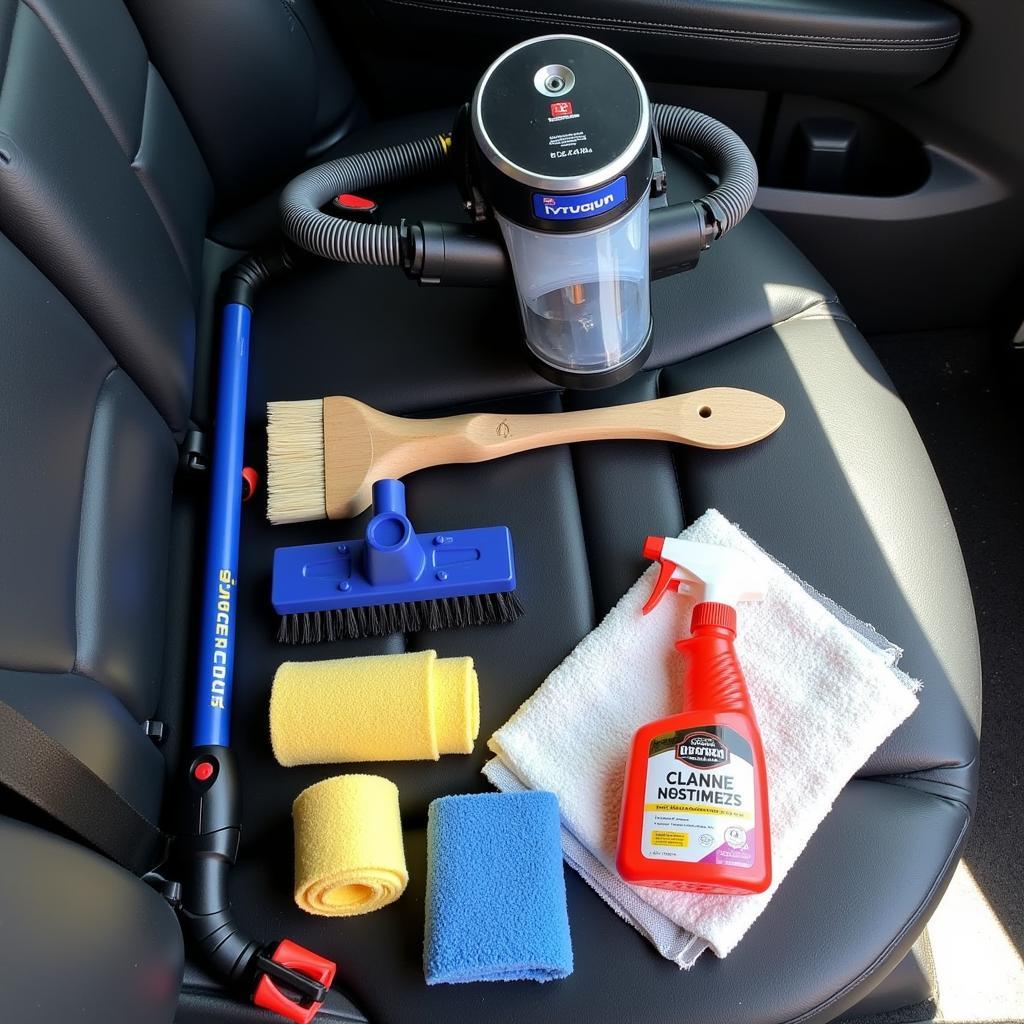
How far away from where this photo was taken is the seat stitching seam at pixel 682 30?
118 cm

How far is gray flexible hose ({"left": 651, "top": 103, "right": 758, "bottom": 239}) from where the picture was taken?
3.42 feet

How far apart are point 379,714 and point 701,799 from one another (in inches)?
11.1

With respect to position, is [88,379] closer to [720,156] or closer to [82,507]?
[82,507]

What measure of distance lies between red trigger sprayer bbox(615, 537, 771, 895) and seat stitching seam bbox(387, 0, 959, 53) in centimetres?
66

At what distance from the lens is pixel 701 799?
0.85 meters

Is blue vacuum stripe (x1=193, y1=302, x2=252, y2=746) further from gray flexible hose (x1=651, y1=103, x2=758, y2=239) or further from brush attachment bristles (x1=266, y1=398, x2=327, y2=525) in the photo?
gray flexible hose (x1=651, y1=103, x2=758, y2=239)

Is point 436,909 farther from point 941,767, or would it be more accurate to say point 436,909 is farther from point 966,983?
point 966,983

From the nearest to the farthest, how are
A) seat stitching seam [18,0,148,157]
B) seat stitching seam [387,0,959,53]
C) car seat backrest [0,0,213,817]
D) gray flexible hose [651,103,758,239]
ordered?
car seat backrest [0,0,213,817], seat stitching seam [18,0,148,157], gray flexible hose [651,103,758,239], seat stitching seam [387,0,959,53]

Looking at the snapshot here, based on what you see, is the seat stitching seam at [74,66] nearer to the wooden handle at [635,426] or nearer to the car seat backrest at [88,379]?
the car seat backrest at [88,379]

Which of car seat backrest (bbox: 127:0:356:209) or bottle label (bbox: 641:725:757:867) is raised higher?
car seat backrest (bbox: 127:0:356:209)

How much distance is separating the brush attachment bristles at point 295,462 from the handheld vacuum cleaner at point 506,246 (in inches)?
1.6

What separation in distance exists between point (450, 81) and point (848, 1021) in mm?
1257

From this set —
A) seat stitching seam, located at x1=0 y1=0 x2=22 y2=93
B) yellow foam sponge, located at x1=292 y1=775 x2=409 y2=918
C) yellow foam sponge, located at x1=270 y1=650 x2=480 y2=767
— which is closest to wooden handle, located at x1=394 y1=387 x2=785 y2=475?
yellow foam sponge, located at x1=270 y1=650 x2=480 y2=767

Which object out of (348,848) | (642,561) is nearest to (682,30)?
(642,561)
